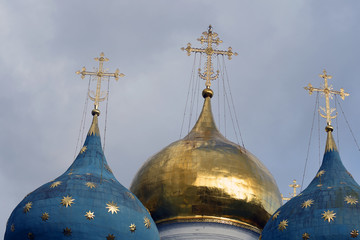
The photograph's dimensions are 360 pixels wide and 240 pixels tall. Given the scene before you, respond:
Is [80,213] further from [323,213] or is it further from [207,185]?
[323,213]

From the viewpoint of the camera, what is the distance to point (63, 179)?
19.6 metres

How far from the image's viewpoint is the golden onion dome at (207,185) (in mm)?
21781

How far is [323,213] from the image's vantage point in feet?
61.0

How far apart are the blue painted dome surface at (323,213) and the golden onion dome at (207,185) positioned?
2.38 metres

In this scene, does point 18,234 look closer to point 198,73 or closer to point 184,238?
point 184,238

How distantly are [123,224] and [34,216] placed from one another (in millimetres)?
1779

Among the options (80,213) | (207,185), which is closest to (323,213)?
(207,185)

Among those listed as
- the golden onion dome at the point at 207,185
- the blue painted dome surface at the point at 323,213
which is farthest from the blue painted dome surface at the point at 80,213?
the blue painted dome surface at the point at 323,213

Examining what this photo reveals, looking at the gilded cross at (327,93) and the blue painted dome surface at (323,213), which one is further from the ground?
the gilded cross at (327,93)

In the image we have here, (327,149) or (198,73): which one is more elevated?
(198,73)

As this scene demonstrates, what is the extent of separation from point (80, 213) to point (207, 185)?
429cm

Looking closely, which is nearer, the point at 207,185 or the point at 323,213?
the point at 323,213

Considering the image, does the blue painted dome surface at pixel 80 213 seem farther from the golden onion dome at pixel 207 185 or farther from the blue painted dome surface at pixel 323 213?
the blue painted dome surface at pixel 323 213

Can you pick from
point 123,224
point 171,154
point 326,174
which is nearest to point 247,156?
point 171,154
